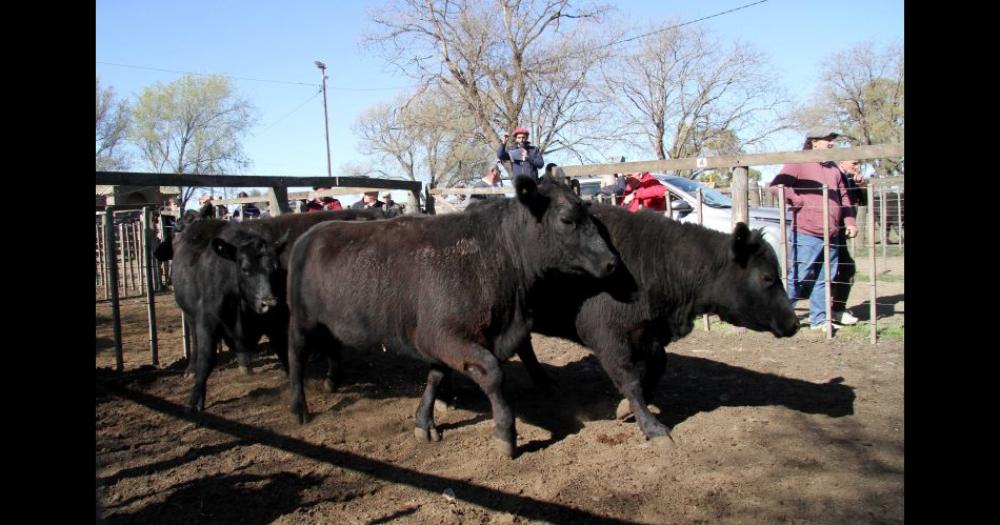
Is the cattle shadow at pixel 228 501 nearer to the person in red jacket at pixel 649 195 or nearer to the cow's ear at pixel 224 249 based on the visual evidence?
the cow's ear at pixel 224 249

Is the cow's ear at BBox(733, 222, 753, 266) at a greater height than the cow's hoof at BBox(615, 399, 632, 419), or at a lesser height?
greater

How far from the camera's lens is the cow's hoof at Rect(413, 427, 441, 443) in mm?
5797

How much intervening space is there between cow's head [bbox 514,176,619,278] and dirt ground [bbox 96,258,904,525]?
1428 mm

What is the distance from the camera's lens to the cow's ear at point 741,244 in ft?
19.3

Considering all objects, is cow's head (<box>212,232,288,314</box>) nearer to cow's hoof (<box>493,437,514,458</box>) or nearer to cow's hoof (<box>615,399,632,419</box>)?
cow's hoof (<box>493,437,514,458</box>)

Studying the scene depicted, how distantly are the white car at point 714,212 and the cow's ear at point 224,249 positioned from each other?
17.2ft

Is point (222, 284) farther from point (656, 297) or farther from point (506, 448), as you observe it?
point (656, 297)

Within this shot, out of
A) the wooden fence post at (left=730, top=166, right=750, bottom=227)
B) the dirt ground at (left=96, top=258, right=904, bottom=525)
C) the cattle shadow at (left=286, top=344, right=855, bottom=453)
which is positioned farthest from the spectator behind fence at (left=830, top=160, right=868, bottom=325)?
the cattle shadow at (left=286, top=344, right=855, bottom=453)

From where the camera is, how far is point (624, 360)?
583 cm

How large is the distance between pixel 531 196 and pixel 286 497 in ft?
9.86

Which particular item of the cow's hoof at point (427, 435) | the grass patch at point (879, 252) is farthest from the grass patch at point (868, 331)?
the grass patch at point (879, 252)

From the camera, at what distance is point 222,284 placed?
7059mm
